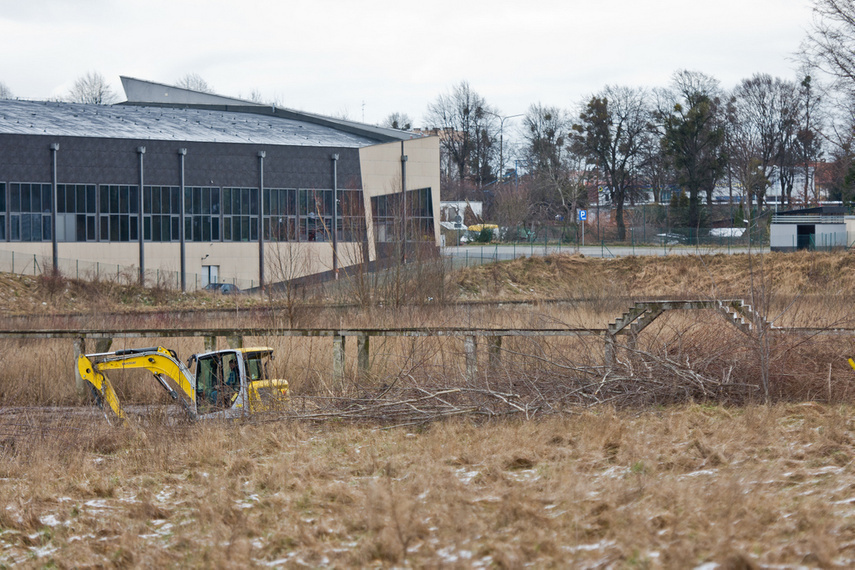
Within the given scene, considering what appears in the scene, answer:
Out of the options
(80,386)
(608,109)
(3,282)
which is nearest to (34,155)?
(3,282)

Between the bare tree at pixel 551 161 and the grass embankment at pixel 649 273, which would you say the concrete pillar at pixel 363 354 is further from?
the bare tree at pixel 551 161

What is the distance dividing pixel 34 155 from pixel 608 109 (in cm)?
5106

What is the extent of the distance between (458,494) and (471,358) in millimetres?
6371

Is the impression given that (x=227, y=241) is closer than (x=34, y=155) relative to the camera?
No

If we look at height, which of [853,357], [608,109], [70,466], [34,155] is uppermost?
[608,109]

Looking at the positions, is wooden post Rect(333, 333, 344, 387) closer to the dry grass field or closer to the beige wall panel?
the dry grass field

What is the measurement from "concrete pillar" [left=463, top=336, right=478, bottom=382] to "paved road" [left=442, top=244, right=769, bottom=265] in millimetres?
35723

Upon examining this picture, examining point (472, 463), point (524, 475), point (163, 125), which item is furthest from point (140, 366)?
point (163, 125)

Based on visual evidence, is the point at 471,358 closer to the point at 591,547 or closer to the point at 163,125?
the point at 591,547

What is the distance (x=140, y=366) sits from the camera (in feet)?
44.0

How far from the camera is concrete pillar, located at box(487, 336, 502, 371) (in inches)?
541

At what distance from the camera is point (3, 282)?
135 ft

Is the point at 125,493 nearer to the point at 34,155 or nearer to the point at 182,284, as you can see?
the point at 182,284

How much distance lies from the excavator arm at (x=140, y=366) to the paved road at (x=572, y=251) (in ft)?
121
